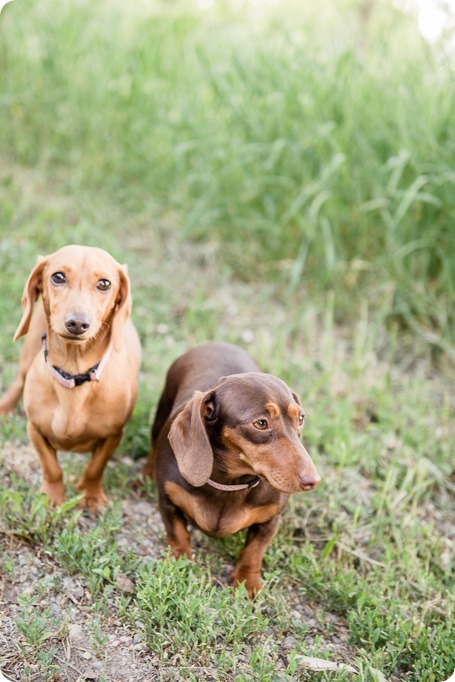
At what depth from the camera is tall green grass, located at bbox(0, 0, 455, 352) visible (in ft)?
17.3

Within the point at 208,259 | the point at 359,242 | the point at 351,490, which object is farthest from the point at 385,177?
the point at 351,490

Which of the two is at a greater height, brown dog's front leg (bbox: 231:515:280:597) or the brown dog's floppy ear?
the brown dog's floppy ear

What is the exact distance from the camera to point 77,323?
2.85 metres

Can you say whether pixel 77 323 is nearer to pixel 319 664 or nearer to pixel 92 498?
pixel 92 498

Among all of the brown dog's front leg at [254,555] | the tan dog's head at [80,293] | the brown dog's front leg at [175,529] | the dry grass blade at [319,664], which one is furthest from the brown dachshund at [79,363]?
the dry grass blade at [319,664]

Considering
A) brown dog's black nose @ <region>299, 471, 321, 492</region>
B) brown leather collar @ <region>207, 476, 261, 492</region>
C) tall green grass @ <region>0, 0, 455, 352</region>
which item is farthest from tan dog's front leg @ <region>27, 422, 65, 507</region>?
tall green grass @ <region>0, 0, 455, 352</region>

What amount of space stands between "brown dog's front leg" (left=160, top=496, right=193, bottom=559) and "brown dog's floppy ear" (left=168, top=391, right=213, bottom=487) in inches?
12.6

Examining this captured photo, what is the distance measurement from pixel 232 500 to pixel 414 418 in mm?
1991

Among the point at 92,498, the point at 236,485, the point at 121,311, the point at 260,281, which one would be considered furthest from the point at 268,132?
the point at 236,485

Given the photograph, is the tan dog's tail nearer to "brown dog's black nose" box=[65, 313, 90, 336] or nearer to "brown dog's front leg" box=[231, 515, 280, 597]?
"brown dog's black nose" box=[65, 313, 90, 336]

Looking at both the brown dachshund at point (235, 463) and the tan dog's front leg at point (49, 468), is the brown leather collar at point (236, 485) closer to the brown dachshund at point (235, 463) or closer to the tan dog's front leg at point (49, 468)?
→ the brown dachshund at point (235, 463)

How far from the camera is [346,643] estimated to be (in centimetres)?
308

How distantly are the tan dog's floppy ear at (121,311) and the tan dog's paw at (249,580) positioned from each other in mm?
1013

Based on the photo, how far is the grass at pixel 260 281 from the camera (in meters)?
2.98
